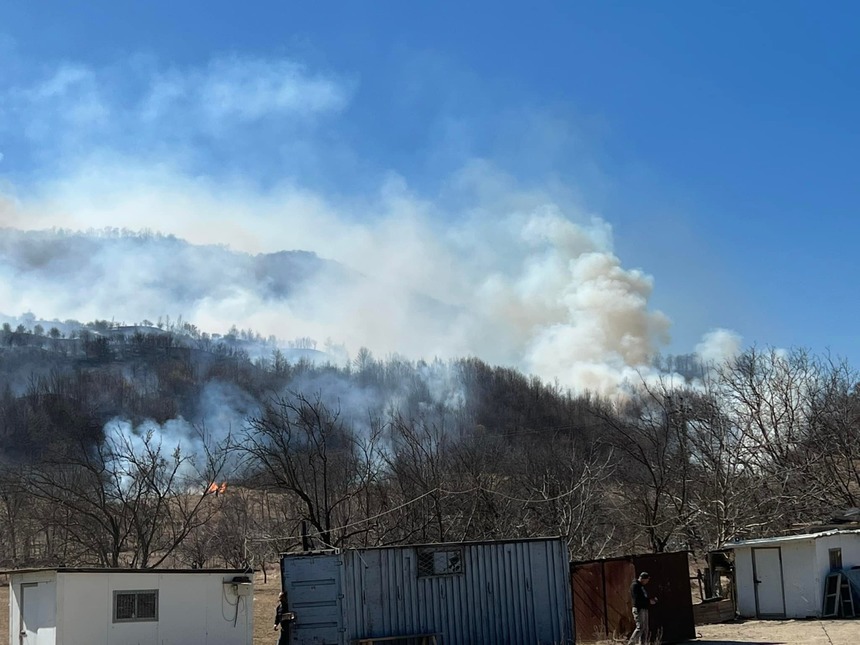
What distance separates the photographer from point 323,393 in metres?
99.7

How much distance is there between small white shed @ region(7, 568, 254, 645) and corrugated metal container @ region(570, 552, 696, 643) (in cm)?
798

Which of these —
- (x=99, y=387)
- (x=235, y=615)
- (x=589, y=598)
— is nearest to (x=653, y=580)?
(x=589, y=598)

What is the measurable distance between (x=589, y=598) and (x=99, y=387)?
92634 mm

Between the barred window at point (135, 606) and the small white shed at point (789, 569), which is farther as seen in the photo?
the small white shed at point (789, 569)

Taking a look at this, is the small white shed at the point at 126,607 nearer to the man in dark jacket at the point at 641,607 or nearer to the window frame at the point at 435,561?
the window frame at the point at 435,561

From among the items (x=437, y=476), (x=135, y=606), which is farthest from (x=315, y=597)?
(x=437, y=476)

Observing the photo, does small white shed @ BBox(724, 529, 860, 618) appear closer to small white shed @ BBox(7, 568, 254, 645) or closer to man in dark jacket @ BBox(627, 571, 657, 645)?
man in dark jacket @ BBox(627, 571, 657, 645)

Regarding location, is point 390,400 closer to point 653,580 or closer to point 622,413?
point 622,413

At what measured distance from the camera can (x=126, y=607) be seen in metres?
19.2

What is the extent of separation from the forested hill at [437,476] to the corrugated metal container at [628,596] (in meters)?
6.70

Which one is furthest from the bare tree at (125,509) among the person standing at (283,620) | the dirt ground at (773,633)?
the person standing at (283,620)

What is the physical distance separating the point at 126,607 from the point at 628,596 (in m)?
10.5

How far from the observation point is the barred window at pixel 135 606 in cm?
1909

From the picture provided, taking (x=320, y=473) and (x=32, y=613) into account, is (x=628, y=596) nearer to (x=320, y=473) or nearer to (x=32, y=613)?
(x=32, y=613)
